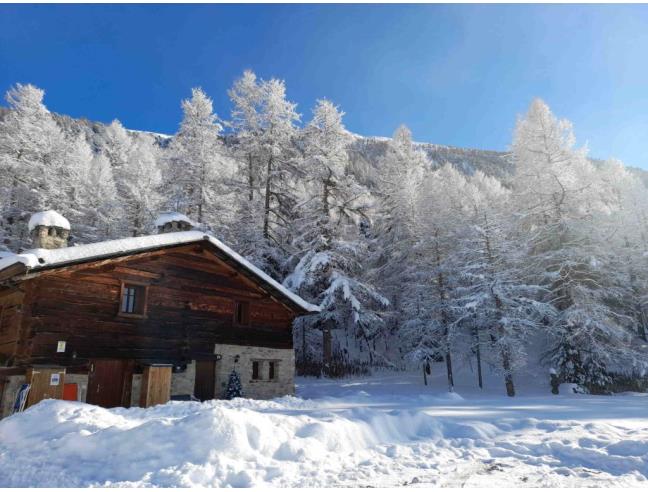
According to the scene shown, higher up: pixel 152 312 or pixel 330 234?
pixel 330 234

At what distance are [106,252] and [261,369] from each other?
8624mm

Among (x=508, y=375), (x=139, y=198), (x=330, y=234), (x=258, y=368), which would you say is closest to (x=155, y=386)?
(x=258, y=368)

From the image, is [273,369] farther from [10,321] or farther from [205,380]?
[10,321]

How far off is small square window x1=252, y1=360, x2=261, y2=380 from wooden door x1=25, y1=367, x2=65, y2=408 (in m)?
8.03

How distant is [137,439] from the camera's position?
7.45m

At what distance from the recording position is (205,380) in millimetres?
18656

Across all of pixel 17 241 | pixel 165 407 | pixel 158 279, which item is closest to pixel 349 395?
pixel 165 407

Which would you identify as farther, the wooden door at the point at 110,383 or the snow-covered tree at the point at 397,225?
the snow-covered tree at the point at 397,225

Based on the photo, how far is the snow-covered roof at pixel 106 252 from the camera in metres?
13.4

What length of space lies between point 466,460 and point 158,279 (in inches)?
529

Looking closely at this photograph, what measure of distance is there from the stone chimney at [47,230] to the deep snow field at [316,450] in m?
8.36

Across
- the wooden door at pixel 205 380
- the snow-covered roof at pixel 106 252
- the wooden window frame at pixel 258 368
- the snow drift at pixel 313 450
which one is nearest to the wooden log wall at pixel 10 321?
the snow-covered roof at pixel 106 252

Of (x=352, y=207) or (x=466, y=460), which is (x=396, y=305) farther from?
(x=466, y=460)

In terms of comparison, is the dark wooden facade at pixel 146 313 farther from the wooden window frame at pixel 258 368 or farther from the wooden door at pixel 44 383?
the wooden window frame at pixel 258 368
